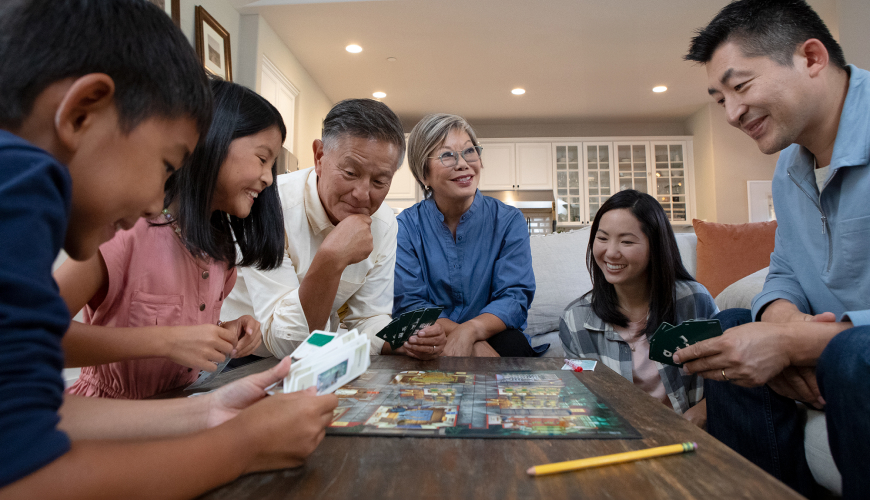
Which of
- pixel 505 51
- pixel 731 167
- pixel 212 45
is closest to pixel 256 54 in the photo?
pixel 212 45

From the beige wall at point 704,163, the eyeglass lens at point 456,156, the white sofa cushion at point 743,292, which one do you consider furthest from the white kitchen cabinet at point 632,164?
the eyeglass lens at point 456,156

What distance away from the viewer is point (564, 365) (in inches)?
45.1

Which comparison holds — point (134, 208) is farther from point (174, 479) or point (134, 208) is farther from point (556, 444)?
point (556, 444)

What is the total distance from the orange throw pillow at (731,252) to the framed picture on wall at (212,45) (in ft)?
9.99

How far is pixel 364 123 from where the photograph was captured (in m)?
1.42

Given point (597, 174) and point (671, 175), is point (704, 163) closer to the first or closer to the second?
point (671, 175)

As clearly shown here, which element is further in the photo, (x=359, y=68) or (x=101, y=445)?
(x=359, y=68)

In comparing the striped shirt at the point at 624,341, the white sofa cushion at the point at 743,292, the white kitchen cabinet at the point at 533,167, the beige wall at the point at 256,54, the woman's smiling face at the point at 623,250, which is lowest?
the striped shirt at the point at 624,341

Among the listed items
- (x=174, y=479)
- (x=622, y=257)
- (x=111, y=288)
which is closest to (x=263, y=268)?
(x=111, y=288)

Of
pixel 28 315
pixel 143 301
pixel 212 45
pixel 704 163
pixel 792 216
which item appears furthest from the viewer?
pixel 704 163

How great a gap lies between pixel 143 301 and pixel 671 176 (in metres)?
6.74

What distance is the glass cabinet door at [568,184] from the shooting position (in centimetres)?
658

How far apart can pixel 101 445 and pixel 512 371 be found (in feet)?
2.54

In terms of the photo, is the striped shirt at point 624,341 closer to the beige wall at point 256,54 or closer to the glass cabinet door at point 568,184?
the beige wall at point 256,54
